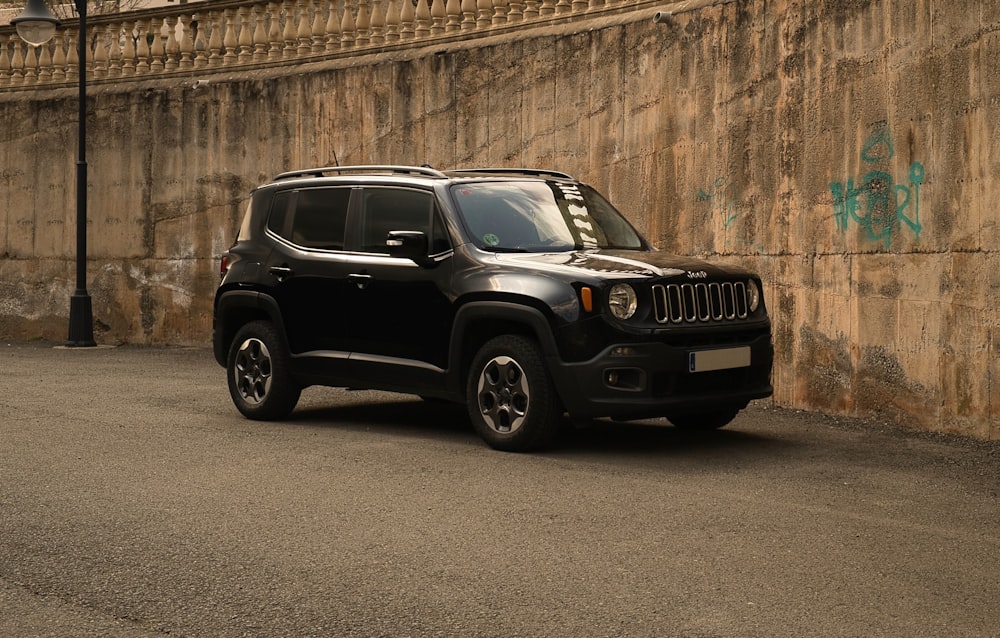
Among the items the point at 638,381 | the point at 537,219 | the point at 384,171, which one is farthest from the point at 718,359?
the point at 384,171

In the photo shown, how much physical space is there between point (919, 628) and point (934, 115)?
642 cm

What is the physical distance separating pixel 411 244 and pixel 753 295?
92.3 inches

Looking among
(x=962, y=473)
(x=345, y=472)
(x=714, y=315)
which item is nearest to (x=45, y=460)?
(x=345, y=472)

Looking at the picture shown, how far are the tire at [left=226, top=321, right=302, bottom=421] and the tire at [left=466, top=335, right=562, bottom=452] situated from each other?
1950mm

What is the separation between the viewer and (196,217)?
19.1 m

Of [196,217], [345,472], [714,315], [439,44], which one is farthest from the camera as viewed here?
[196,217]

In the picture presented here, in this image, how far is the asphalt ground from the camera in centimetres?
511

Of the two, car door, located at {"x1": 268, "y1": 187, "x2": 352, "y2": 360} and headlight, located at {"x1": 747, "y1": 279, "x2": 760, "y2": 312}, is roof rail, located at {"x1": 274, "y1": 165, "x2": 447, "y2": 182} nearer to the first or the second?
car door, located at {"x1": 268, "y1": 187, "x2": 352, "y2": 360}

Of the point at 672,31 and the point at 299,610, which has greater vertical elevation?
the point at 672,31

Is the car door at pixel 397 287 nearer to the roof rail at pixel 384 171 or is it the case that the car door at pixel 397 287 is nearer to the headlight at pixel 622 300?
the roof rail at pixel 384 171

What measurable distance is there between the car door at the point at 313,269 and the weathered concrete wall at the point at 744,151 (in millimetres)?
3795

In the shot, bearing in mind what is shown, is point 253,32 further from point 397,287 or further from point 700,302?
point 700,302

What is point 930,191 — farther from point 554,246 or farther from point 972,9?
point 554,246

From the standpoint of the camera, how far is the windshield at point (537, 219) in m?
9.73
